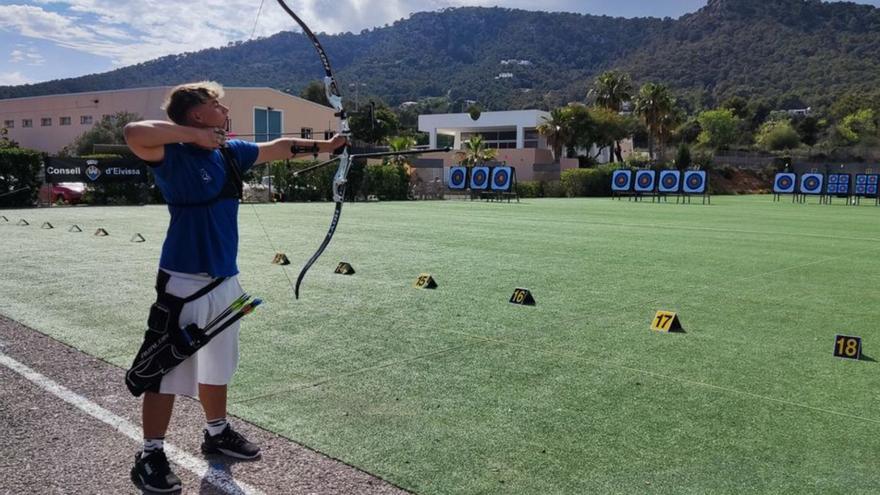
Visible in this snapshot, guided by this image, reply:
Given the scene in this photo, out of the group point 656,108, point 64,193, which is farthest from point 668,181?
point 64,193

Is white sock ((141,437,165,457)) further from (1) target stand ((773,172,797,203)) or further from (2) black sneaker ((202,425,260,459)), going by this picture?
(1) target stand ((773,172,797,203))

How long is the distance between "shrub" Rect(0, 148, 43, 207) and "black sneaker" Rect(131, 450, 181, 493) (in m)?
25.2

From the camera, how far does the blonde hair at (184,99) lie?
122 inches

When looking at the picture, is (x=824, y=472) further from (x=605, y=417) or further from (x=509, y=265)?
(x=509, y=265)

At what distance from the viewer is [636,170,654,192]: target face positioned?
42094 mm

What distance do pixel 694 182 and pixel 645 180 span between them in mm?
2837

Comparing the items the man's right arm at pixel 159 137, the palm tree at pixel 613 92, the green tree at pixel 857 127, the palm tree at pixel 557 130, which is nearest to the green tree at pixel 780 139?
the green tree at pixel 857 127

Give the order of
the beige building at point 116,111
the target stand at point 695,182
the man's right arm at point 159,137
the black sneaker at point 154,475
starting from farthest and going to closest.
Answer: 1. the beige building at point 116,111
2. the target stand at point 695,182
3. the black sneaker at point 154,475
4. the man's right arm at point 159,137

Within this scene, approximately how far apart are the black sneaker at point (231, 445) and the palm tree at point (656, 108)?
6683cm

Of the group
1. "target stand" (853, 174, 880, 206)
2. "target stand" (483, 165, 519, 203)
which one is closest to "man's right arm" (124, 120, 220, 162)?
"target stand" (483, 165, 519, 203)

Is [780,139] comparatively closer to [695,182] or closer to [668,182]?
[695,182]

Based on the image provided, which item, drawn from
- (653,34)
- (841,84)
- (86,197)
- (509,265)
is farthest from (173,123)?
(653,34)

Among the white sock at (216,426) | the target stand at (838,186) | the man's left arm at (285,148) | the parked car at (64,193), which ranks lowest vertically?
the white sock at (216,426)

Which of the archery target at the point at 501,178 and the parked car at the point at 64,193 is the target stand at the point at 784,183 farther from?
the parked car at the point at 64,193
